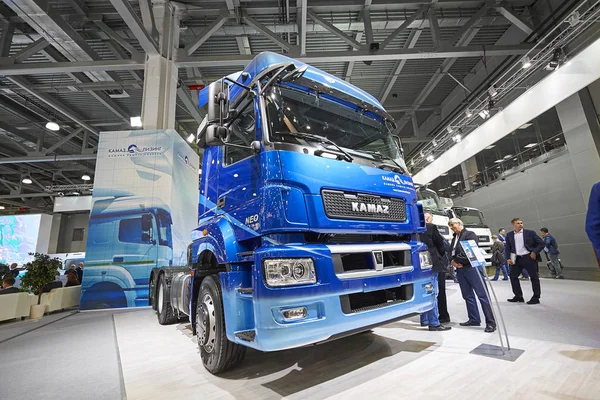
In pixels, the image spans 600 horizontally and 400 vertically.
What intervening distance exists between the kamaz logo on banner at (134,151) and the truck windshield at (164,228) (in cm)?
167

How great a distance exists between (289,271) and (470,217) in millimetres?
10683

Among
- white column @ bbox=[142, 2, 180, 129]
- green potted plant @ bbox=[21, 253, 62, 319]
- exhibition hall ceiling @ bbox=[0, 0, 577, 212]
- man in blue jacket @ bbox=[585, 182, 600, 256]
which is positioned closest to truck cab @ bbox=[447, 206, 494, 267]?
exhibition hall ceiling @ bbox=[0, 0, 577, 212]

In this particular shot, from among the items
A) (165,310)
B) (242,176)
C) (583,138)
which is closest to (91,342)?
(165,310)

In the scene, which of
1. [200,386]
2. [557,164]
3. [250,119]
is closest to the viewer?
[200,386]

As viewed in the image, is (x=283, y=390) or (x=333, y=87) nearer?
(x=283, y=390)

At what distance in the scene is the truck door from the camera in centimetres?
224

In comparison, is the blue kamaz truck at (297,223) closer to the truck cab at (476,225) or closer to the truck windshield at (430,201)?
the truck windshield at (430,201)

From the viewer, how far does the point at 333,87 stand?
2.84 metres

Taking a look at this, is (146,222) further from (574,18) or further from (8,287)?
(574,18)

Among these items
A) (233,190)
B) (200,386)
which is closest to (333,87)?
(233,190)

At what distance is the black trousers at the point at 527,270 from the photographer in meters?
4.90

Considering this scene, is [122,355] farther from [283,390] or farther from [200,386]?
[283,390]

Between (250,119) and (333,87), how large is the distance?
0.99 m

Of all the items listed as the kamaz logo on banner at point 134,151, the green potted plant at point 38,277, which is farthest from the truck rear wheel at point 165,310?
the green potted plant at point 38,277
